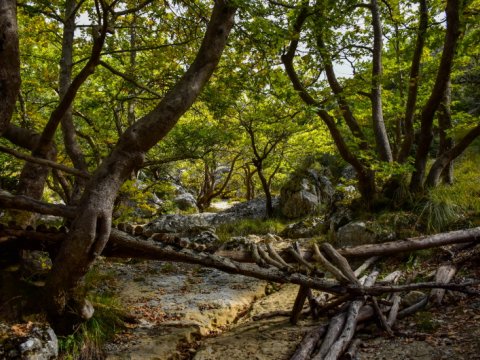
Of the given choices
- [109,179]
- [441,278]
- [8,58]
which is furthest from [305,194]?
[8,58]

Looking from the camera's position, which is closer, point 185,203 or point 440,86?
point 440,86

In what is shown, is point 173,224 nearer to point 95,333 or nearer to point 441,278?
point 95,333

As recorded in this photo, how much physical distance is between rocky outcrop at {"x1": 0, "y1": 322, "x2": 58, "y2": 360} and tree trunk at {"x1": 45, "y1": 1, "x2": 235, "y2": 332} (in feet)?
1.20

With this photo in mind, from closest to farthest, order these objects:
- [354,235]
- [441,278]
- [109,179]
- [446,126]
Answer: [109,179], [441,278], [354,235], [446,126]

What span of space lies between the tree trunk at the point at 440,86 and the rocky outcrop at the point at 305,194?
5690 mm

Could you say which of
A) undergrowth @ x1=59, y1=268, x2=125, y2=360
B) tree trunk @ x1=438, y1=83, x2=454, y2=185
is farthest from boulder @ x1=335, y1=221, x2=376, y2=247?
undergrowth @ x1=59, y1=268, x2=125, y2=360

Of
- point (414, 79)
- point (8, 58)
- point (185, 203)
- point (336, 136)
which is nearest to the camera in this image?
point (8, 58)

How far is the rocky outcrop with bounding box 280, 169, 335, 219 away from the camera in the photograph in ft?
49.2

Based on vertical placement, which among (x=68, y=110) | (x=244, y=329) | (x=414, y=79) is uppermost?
(x=414, y=79)

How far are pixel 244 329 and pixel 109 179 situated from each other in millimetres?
3144

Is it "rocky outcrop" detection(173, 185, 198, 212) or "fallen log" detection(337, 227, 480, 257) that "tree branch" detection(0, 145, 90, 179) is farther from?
"rocky outcrop" detection(173, 185, 198, 212)

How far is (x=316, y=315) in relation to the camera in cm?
575

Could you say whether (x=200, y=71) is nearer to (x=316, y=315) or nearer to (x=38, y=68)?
(x=316, y=315)

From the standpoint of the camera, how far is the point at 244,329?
18.4ft
